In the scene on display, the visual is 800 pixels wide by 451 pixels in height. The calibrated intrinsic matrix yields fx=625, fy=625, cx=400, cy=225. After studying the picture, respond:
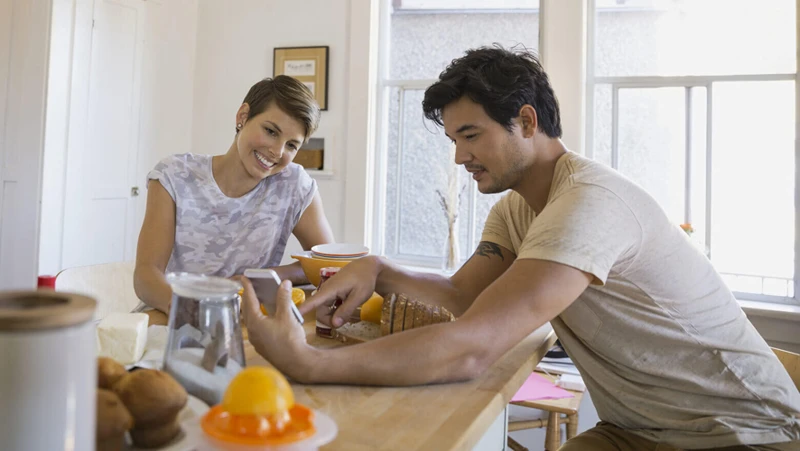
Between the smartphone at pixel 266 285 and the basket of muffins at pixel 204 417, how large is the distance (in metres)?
0.32

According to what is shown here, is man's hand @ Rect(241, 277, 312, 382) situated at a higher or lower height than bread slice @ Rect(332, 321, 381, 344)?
higher

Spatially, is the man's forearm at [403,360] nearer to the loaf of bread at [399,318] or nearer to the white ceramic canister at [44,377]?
the loaf of bread at [399,318]

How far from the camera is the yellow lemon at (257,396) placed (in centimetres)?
54

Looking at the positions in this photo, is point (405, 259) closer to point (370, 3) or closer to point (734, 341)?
point (370, 3)

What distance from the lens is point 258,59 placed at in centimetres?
403

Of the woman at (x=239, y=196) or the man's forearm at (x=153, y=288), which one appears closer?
the man's forearm at (x=153, y=288)

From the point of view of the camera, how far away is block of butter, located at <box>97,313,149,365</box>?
0.93 m

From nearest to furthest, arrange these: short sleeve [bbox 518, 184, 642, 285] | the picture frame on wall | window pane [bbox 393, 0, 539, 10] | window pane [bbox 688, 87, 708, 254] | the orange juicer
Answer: the orange juicer < short sleeve [bbox 518, 184, 642, 285] < window pane [bbox 688, 87, 708, 254] < window pane [bbox 393, 0, 539, 10] < the picture frame on wall

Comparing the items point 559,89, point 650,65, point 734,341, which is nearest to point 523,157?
point 734,341

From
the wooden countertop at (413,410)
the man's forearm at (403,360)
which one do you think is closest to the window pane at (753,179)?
the wooden countertop at (413,410)

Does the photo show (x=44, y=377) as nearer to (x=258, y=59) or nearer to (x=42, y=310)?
(x=42, y=310)

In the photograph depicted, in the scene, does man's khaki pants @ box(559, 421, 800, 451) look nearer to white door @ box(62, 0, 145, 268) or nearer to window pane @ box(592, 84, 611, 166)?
window pane @ box(592, 84, 611, 166)

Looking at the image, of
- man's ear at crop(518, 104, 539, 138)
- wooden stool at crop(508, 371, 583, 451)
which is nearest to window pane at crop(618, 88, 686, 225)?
wooden stool at crop(508, 371, 583, 451)

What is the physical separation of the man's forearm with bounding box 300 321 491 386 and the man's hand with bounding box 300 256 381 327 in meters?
0.31
